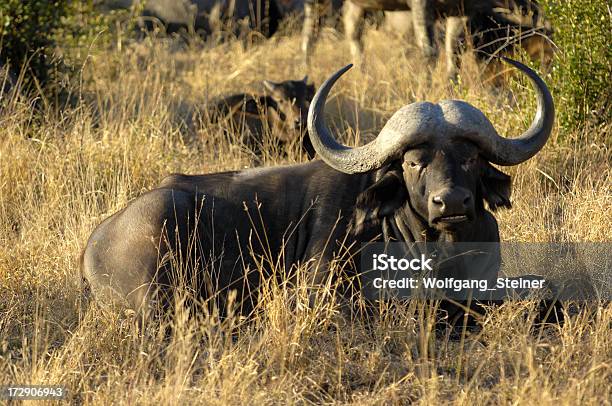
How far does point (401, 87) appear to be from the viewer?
8.76 m

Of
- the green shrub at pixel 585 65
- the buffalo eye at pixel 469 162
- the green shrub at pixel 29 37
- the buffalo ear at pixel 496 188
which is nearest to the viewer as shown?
the buffalo eye at pixel 469 162

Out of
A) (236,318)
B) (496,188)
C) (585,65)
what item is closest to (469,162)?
(496,188)

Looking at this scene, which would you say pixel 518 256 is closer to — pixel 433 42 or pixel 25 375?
pixel 25 375

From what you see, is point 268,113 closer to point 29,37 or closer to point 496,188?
point 29,37

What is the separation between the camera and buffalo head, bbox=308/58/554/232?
455 cm

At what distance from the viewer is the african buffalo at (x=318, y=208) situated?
184 inches

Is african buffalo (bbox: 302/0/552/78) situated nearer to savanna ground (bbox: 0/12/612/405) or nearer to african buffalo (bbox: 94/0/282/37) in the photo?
savanna ground (bbox: 0/12/612/405)

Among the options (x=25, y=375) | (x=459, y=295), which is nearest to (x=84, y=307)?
(x=25, y=375)

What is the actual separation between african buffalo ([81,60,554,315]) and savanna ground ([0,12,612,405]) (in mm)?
264

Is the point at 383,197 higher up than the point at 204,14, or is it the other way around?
the point at 204,14

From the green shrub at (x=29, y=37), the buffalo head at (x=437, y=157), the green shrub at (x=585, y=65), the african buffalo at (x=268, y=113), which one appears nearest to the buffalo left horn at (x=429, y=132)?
the buffalo head at (x=437, y=157)

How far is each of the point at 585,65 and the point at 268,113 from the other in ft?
8.62

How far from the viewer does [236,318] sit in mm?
4555

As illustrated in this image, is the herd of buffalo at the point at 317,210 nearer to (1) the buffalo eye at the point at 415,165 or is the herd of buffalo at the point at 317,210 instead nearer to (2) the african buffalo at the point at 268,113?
(1) the buffalo eye at the point at 415,165
